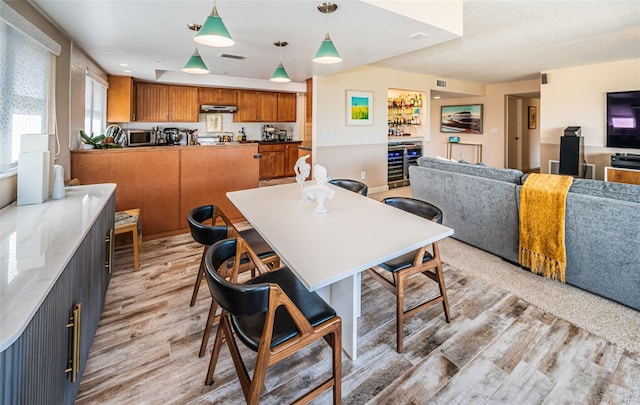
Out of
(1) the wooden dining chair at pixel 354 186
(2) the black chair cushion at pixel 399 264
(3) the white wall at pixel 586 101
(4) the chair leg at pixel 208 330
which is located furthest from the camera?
(3) the white wall at pixel 586 101

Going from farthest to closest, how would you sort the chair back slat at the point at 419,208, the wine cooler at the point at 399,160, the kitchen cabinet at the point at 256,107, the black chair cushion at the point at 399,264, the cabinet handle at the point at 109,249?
the kitchen cabinet at the point at 256,107
the wine cooler at the point at 399,160
the cabinet handle at the point at 109,249
the chair back slat at the point at 419,208
the black chair cushion at the point at 399,264

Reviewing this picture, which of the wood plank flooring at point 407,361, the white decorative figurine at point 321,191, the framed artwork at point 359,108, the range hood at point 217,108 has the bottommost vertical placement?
the wood plank flooring at point 407,361

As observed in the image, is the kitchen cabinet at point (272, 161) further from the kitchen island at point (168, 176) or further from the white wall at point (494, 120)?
the white wall at point (494, 120)

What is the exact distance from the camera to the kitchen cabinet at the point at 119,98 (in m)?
5.31

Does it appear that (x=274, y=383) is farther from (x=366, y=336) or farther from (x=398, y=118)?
(x=398, y=118)

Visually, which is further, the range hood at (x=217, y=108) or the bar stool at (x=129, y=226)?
the range hood at (x=217, y=108)

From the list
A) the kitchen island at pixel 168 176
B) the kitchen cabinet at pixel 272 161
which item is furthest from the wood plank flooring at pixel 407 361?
the kitchen cabinet at pixel 272 161

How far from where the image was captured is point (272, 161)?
297 inches

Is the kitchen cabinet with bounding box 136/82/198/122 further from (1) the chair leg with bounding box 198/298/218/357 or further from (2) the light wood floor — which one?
(1) the chair leg with bounding box 198/298/218/357

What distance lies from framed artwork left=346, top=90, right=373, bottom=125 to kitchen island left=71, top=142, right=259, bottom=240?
221cm

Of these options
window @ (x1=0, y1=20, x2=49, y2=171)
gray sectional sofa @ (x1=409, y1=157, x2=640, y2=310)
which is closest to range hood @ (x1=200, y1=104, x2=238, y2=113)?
window @ (x1=0, y1=20, x2=49, y2=171)

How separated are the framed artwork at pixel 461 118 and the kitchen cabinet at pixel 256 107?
5026 mm

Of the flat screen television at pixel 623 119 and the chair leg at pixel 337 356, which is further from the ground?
the flat screen television at pixel 623 119

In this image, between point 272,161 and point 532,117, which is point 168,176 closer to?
point 272,161
